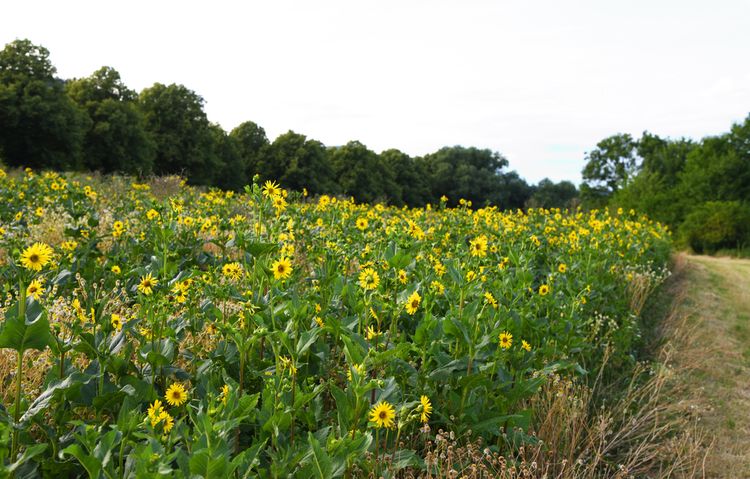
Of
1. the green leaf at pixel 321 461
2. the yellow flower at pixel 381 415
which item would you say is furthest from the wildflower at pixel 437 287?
the green leaf at pixel 321 461

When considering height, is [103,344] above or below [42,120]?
below

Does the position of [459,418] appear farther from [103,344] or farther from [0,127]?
[0,127]

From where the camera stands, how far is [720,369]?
6.53m

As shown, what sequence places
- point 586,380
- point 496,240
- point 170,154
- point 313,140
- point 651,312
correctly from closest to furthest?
point 586,380, point 496,240, point 651,312, point 170,154, point 313,140

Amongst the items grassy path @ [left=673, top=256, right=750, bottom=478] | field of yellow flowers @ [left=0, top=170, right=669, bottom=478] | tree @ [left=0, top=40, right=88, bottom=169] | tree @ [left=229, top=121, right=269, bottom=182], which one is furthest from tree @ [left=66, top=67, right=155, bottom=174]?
field of yellow flowers @ [left=0, top=170, right=669, bottom=478]

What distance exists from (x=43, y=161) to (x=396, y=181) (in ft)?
106

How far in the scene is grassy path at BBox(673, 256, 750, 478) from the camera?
4.55 m

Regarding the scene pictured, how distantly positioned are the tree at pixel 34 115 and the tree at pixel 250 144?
13.7 metres

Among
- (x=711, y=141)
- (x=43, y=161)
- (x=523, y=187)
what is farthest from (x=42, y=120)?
(x=523, y=187)

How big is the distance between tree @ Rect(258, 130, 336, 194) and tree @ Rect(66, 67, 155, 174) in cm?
1007

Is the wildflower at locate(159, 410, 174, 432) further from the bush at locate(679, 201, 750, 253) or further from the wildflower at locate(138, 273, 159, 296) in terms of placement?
the bush at locate(679, 201, 750, 253)

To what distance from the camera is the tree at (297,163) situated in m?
40.8

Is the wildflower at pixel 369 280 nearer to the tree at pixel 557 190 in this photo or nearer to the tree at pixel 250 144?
the tree at pixel 250 144

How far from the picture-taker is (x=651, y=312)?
832 centimetres
